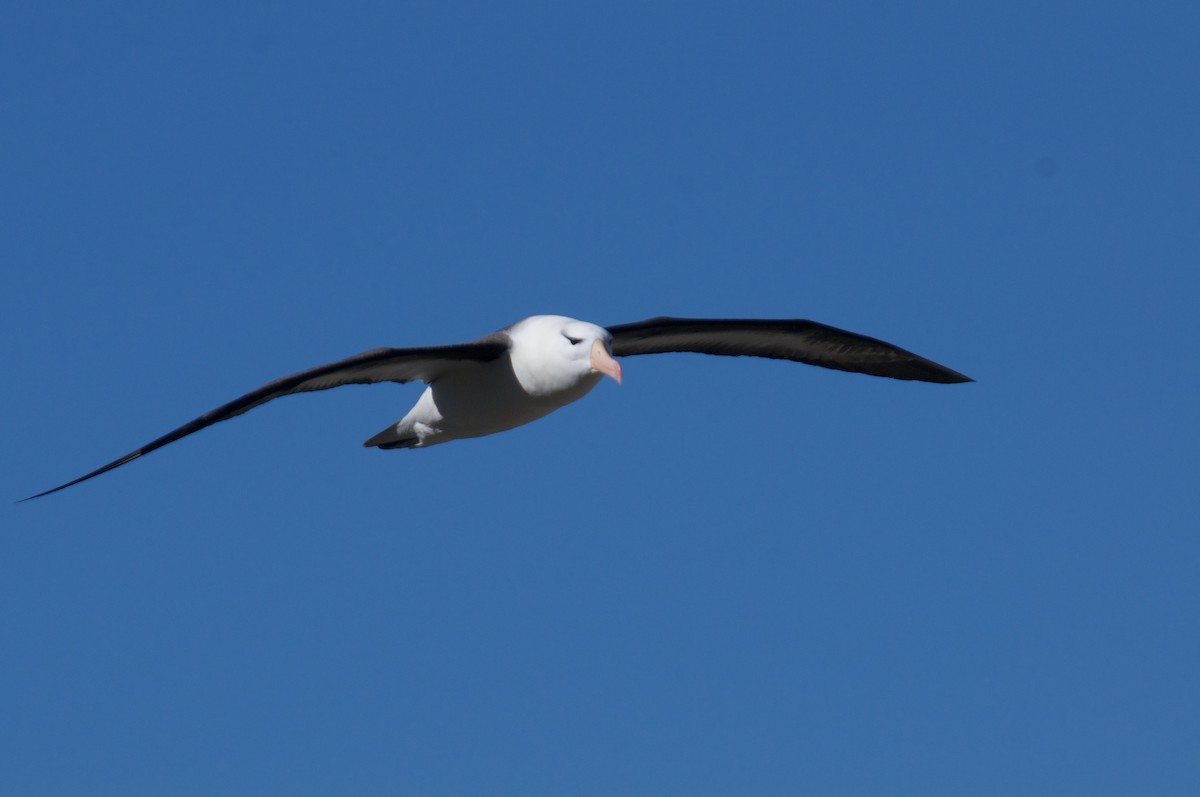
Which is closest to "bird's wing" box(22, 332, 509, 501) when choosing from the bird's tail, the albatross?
the albatross

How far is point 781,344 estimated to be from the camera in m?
16.6

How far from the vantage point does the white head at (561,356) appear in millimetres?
12672

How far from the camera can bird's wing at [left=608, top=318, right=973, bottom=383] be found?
15500 millimetres

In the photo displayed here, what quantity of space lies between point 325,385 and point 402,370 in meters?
0.65

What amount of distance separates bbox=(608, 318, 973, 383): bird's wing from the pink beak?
2.18 metres

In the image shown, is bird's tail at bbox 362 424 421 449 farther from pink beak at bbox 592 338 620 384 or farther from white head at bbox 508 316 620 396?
pink beak at bbox 592 338 620 384

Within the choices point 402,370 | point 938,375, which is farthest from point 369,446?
point 938,375

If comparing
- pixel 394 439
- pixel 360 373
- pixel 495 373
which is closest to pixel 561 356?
pixel 495 373

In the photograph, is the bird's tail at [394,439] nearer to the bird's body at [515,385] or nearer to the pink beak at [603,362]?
the bird's body at [515,385]

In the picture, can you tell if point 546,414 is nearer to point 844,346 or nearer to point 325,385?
point 325,385

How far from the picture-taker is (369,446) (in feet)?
48.7

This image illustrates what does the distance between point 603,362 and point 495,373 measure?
1.31 meters

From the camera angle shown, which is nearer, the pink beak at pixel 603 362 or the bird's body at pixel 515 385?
the pink beak at pixel 603 362

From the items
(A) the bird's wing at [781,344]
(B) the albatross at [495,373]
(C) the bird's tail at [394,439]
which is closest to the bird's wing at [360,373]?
(B) the albatross at [495,373]
